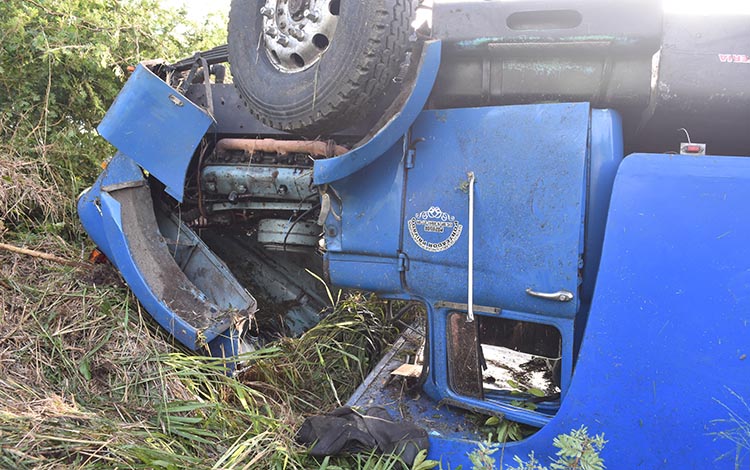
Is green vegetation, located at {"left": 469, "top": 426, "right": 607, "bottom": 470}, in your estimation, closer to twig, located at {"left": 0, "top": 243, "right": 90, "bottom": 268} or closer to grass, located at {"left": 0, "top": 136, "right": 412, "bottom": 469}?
grass, located at {"left": 0, "top": 136, "right": 412, "bottom": 469}

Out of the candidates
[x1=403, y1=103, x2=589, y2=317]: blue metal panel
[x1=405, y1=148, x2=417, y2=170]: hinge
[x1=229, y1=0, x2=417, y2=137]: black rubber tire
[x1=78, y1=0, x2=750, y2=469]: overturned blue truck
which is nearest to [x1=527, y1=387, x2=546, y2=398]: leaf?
[x1=78, y1=0, x2=750, y2=469]: overturned blue truck

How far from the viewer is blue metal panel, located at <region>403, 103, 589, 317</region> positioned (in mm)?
2074

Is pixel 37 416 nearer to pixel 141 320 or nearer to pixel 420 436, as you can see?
pixel 141 320

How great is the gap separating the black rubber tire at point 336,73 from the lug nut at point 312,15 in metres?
0.13

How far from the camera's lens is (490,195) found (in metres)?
2.20

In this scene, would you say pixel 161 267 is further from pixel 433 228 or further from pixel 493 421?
pixel 493 421

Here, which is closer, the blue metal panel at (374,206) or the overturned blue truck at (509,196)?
the overturned blue truck at (509,196)

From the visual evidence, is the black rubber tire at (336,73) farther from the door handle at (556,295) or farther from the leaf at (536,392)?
the leaf at (536,392)

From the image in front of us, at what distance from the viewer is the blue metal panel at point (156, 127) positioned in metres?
2.86

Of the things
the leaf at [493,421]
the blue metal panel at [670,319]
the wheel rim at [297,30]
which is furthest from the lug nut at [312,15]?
the leaf at [493,421]

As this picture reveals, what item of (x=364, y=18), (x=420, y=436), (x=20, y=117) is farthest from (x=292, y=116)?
(x=20, y=117)

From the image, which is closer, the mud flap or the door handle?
the door handle

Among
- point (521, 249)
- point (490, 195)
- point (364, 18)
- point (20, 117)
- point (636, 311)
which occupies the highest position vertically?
point (364, 18)

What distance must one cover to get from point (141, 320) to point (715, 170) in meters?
2.32
